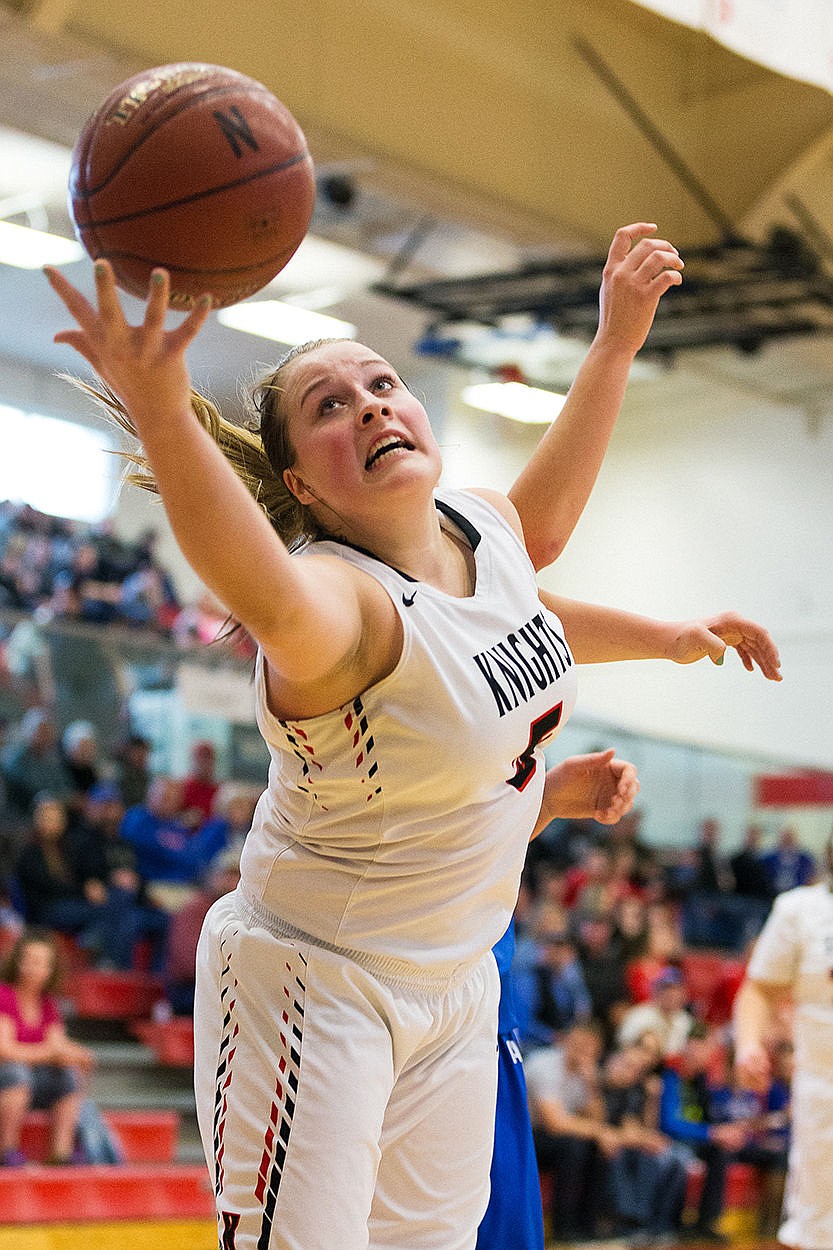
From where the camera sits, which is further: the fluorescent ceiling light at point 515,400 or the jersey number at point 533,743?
the fluorescent ceiling light at point 515,400

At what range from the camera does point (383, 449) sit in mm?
2562

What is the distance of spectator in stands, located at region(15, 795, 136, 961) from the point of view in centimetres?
972

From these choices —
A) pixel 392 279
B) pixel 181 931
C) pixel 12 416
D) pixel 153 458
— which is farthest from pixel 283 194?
pixel 12 416

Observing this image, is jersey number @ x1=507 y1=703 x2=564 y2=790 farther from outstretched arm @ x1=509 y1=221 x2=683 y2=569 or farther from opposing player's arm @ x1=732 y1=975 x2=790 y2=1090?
opposing player's arm @ x1=732 y1=975 x2=790 y2=1090

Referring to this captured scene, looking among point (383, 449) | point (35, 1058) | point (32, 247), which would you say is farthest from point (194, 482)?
point (32, 247)

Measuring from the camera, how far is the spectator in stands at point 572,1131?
9148mm

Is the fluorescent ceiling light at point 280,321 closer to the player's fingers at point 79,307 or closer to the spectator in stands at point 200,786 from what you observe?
the spectator in stands at point 200,786

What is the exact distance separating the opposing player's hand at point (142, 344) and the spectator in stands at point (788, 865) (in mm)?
13573

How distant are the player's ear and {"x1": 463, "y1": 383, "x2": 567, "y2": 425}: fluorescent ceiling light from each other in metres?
14.2

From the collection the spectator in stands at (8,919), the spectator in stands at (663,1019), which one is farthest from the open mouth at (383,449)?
the spectator in stands at (663,1019)

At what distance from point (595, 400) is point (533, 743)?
843mm

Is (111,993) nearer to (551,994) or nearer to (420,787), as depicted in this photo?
(551,994)

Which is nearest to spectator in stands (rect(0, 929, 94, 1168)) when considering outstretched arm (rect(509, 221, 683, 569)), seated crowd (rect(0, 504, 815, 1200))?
seated crowd (rect(0, 504, 815, 1200))

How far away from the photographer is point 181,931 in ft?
32.3
